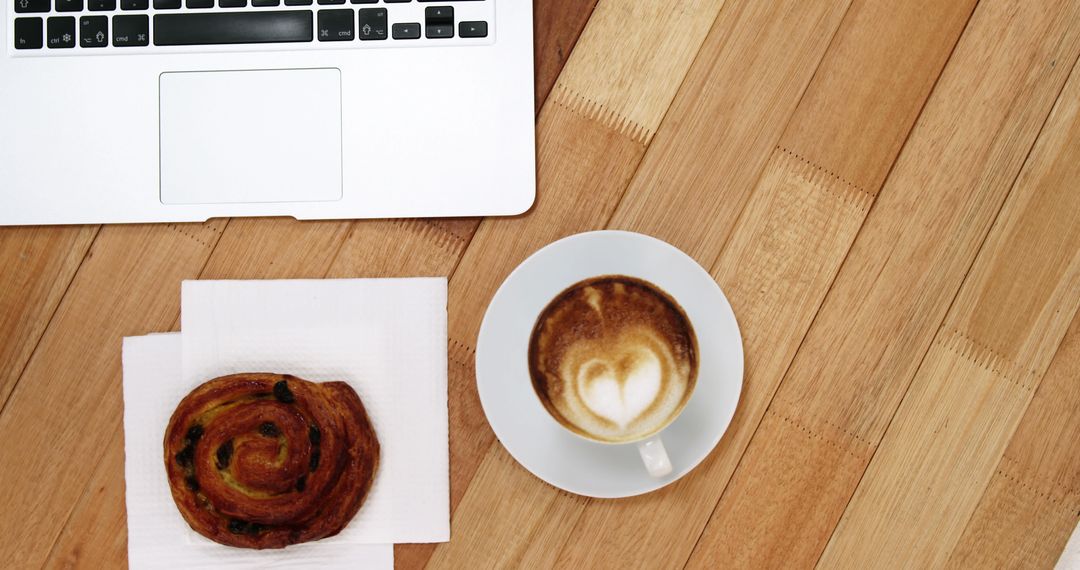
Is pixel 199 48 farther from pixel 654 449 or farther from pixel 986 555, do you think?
pixel 986 555

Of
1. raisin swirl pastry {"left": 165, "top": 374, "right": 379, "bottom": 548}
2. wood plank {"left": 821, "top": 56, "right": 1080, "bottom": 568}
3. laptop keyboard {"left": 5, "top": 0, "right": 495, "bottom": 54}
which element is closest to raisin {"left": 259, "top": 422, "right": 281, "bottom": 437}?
raisin swirl pastry {"left": 165, "top": 374, "right": 379, "bottom": 548}

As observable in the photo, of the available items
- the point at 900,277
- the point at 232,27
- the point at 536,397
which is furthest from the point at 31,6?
the point at 900,277

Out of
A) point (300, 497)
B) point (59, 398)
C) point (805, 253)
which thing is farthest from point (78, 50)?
point (805, 253)

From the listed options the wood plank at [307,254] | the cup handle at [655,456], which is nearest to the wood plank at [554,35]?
the wood plank at [307,254]

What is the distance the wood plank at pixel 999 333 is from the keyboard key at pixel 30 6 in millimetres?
905

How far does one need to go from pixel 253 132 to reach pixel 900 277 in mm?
653

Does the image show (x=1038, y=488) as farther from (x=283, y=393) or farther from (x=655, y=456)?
(x=283, y=393)

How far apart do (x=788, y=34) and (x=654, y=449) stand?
43 cm

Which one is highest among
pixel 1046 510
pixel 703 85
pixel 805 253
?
pixel 703 85

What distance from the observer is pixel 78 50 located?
712 mm

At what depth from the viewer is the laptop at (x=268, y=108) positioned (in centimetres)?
71

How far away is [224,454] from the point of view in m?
0.71

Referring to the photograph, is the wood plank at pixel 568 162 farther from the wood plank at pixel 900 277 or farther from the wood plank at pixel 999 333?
the wood plank at pixel 999 333

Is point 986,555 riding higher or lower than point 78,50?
lower
